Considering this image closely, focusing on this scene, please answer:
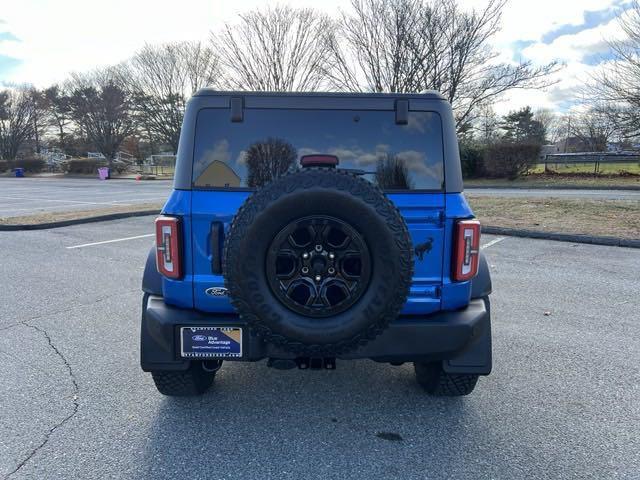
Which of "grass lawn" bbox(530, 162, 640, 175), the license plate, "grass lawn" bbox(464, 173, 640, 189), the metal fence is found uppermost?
the metal fence

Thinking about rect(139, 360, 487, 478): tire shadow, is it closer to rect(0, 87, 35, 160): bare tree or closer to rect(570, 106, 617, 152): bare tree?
rect(570, 106, 617, 152): bare tree

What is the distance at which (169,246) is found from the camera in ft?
7.72

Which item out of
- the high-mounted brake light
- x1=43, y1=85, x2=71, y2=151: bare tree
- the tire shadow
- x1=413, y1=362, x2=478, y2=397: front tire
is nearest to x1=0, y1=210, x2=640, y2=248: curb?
the tire shadow

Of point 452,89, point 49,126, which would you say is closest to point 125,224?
point 452,89

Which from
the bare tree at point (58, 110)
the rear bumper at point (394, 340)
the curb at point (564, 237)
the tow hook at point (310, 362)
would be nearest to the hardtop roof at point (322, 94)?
the rear bumper at point (394, 340)

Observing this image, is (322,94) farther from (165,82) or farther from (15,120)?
(15,120)

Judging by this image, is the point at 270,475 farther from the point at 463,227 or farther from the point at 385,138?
the point at 385,138

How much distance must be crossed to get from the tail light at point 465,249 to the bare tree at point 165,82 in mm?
33998

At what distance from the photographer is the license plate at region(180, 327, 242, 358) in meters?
2.29

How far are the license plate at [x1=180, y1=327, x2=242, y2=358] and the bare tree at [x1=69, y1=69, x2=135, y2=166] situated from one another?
4157 centimetres

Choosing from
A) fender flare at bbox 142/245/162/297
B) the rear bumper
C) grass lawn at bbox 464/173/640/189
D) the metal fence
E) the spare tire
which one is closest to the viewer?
the spare tire

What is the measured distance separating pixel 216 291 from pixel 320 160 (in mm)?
943

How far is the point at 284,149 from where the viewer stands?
2428 millimetres

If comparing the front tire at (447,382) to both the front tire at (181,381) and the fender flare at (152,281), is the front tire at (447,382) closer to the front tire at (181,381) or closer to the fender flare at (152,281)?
the front tire at (181,381)
